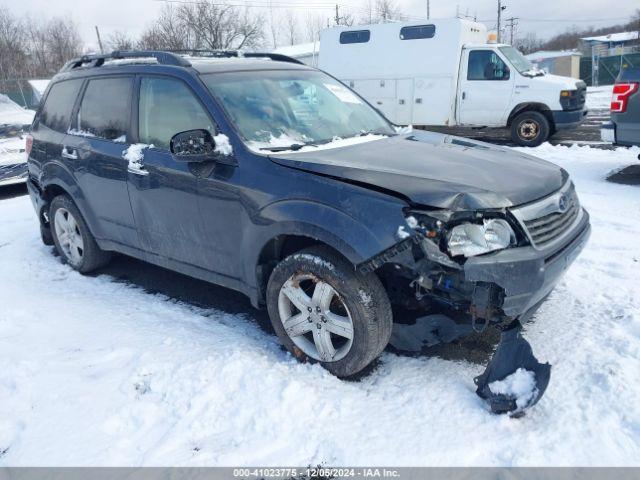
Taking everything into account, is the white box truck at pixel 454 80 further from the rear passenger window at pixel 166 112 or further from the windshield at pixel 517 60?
the rear passenger window at pixel 166 112

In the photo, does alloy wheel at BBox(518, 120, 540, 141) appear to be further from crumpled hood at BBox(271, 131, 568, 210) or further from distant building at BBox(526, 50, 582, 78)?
distant building at BBox(526, 50, 582, 78)

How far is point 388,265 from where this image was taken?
2.93m

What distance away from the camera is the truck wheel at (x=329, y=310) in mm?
2848

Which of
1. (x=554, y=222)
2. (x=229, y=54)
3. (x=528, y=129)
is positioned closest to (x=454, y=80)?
(x=528, y=129)

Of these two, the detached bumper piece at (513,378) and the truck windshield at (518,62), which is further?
the truck windshield at (518,62)

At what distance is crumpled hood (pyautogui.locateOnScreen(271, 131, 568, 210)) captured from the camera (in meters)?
2.67

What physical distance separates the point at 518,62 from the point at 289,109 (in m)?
9.58

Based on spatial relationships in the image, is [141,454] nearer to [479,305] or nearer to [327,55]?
[479,305]

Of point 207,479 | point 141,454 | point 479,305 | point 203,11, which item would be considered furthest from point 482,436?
point 203,11

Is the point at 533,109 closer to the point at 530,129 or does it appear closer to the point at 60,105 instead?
the point at 530,129

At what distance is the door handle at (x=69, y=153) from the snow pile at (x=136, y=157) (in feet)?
2.76

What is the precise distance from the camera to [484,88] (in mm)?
11672

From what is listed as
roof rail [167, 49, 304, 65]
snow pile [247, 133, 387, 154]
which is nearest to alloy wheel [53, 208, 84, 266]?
roof rail [167, 49, 304, 65]

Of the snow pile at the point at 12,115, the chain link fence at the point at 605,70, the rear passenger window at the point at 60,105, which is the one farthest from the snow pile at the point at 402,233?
the chain link fence at the point at 605,70
